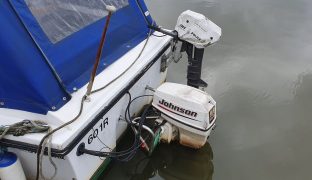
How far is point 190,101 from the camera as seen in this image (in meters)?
3.61

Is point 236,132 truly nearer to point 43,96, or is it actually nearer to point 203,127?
point 203,127

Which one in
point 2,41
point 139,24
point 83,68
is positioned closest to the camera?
A: point 2,41

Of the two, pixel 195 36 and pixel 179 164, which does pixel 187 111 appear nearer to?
pixel 179 164

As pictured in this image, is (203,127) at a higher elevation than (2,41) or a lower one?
lower

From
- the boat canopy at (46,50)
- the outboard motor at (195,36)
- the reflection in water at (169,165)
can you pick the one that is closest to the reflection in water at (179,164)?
the reflection in water at (169,165)

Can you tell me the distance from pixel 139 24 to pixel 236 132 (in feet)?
5.39

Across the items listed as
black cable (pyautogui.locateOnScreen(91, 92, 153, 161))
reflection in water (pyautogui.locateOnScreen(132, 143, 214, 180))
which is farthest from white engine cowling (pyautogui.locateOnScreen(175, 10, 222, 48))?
reflection in water (pyautogui.locateOnScreen(132, 143, 214, 180))

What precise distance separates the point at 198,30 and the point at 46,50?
5.70ft

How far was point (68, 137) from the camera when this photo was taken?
273cm

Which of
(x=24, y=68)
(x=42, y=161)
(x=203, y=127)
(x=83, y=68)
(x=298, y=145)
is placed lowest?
(x=298, y=145)

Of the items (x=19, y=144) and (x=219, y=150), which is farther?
(x=219, y=150)

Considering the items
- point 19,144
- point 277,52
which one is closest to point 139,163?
point 19,144

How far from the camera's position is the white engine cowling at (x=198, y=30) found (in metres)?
4.04

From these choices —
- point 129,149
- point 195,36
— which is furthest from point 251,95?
point 129,149
